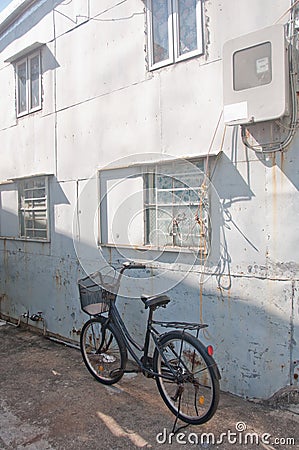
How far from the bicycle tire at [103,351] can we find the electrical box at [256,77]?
215cm

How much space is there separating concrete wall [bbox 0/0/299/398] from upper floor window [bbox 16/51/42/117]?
0.54 ft

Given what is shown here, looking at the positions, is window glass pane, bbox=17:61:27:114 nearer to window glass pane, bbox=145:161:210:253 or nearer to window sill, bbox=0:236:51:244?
window sill, bbox=0:236:51:244

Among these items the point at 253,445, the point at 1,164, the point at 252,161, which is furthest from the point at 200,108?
the point at 1,164

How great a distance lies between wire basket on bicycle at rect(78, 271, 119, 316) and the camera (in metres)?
3.71

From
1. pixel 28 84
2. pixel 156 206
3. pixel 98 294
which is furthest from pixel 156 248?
pixel 28 84

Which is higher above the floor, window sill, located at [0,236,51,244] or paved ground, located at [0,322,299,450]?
window sill, located at [0,236,51,244]

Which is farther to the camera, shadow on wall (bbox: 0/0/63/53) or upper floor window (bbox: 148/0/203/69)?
shadow on wall (bbox: 0/0/63/53)

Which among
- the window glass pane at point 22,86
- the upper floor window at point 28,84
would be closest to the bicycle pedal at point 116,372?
the upper floor window at point 28,84

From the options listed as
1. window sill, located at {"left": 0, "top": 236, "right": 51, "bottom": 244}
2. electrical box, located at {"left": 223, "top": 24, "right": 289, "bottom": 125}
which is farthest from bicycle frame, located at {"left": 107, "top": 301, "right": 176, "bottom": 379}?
window sill, located at {"left": 0, "top": 236, "right": 51, "bottom": 244}

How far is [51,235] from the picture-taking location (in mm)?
5438

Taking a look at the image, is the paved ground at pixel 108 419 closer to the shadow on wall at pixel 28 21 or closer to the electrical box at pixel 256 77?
the electrical box at pixel 256 77

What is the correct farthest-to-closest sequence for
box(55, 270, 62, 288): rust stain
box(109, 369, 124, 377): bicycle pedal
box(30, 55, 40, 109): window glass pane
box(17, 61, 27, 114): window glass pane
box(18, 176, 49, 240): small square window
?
1. box(17, 61, 27, 114): window glass pane
2. box(30, 55, 40, 109): window glass pane
3. box(18, 176, 49, 240): small square window
4. box(55, 270, 62, 288): rust stain
5. box(109, 369, 124, 377): bicycle pedal

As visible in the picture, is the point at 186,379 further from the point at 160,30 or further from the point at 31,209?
the point at 31,209

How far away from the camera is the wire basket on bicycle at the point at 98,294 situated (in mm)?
3709
